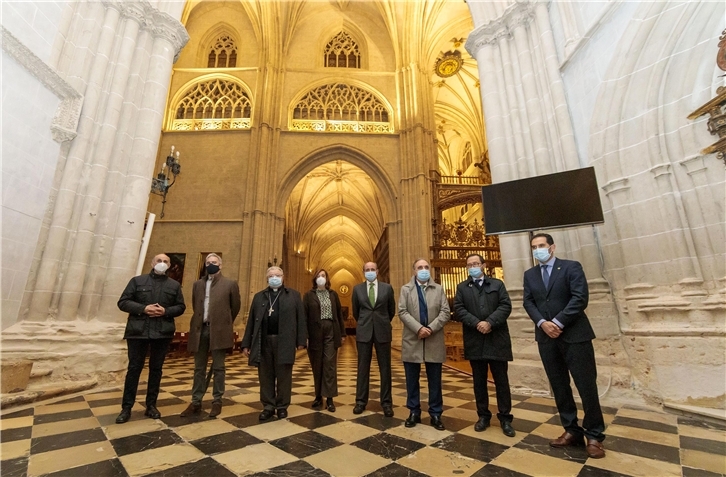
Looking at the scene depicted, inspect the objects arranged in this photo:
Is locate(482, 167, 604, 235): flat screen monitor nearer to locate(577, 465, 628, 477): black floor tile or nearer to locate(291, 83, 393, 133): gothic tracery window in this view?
locate(577, 465, 628, 477): black floor tile

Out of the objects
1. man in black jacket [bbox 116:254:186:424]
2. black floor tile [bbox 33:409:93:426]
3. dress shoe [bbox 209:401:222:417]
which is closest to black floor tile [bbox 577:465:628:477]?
dress shoe [bbox 209:401:222:417]

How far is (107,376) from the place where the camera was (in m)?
4.34

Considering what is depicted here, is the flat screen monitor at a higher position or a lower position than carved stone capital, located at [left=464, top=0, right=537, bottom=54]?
lower

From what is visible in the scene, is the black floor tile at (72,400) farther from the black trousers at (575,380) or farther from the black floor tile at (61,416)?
the black trousers at (575,380)

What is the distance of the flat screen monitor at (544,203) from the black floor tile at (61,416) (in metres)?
4.71

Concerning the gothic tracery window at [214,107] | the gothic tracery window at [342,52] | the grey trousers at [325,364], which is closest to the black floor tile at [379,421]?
the grey trousers at [325,364]

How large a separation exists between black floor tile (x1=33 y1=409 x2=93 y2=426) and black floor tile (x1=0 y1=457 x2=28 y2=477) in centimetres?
99

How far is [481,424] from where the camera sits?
271 cm

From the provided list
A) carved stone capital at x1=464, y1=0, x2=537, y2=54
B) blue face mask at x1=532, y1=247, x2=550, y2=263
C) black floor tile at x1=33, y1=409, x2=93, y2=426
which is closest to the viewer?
blue face mask at x1=532, y1=247, x2=550, y2=263

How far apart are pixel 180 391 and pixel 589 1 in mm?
7494

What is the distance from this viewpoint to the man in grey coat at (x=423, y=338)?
→ 2.90 m

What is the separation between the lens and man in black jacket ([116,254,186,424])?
3.05m

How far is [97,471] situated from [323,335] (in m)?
2.16

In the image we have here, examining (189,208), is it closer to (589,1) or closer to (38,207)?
(38,207)
